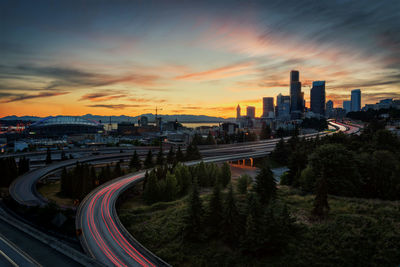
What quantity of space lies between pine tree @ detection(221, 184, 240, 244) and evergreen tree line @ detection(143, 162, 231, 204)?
60.1 feet

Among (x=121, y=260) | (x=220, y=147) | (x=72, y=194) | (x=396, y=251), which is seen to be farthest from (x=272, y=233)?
(x=220, y=147)

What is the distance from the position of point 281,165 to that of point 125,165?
159 ft

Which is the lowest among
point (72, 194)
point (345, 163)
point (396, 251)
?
point (72, 194)

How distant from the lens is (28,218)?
1296 inches

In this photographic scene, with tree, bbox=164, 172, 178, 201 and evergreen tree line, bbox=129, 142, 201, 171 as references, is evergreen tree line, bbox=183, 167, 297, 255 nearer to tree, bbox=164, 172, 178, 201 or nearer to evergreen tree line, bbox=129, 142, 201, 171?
tree, bbox=164, 172, 178, 201

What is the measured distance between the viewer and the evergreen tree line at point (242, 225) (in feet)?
65.8

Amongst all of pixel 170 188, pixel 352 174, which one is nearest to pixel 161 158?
pixel 170 188

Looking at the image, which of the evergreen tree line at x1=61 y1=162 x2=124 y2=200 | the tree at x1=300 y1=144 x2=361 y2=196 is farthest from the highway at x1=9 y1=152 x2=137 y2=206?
the tree at x1=300 y1=144 x2=361 y2=196

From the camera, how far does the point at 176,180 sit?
139 feet

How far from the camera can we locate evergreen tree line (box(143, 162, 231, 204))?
40.1 m

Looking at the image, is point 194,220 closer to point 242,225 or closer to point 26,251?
point 242,225

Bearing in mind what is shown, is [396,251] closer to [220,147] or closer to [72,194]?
[72,194]

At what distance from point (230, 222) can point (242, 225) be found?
1.19m

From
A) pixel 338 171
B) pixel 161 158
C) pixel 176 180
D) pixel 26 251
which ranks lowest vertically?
pixel 26 251
